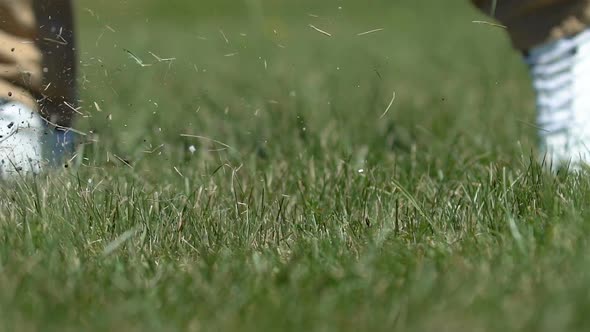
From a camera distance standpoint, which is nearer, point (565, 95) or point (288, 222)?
point (288, 222)

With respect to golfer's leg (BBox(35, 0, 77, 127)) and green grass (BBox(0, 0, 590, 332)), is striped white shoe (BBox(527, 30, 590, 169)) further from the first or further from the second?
golfer's leg (BBox(35, 0, 77, 127))

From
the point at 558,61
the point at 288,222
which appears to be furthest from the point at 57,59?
the point at 558,61

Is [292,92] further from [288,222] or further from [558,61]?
[288,222]

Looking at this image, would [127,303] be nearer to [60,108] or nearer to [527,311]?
[527,311]

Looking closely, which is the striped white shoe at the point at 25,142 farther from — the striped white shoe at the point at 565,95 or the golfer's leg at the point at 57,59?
the striped white shoe at the point at 565,95

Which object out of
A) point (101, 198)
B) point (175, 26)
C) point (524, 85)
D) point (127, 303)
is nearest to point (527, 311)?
point (127, 303)
